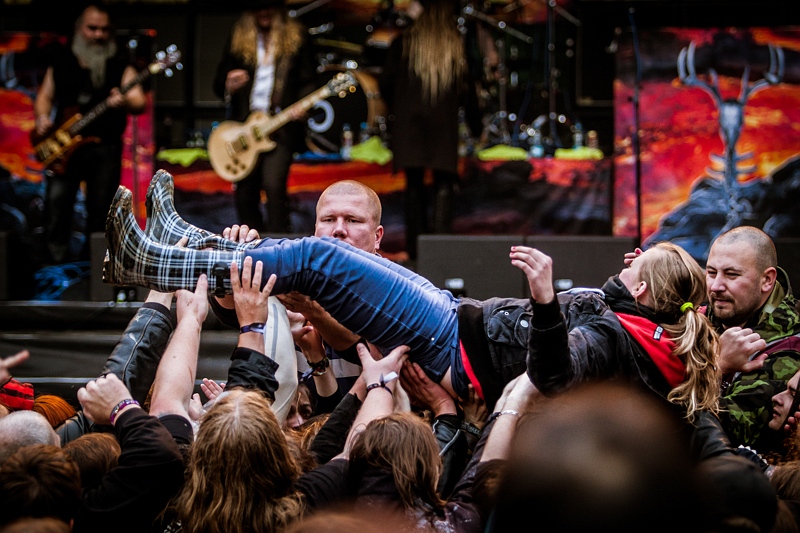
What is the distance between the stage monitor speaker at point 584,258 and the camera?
5.51m

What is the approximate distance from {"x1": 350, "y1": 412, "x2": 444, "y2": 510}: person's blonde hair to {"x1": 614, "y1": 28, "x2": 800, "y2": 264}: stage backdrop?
464 cm

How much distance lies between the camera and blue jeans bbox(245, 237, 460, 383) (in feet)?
10.00

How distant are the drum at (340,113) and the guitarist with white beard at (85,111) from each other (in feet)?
4.51

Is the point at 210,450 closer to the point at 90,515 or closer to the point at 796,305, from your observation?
the point at 90,515

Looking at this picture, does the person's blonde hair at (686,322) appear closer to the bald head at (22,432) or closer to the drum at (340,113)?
the bald head at (22,432)

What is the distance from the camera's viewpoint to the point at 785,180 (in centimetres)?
665

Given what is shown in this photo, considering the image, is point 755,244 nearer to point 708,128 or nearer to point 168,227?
point 168,227

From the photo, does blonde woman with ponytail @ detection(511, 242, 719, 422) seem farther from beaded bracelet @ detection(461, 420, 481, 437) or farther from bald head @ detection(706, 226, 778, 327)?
bald head @ detection(706, 226, 778, 327)

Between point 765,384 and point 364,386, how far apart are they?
1526 mm

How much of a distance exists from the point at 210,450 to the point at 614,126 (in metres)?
5.29

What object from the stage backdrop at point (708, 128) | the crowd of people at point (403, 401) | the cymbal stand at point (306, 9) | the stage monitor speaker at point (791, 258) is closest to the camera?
the crowd of people at point (403, 401)

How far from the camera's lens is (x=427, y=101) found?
643 cm

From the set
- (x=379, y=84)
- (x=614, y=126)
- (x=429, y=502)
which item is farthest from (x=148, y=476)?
(x=614, y=126)

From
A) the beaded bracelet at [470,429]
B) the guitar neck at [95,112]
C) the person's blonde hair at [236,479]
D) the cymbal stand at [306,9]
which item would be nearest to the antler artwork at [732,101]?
the cymbal stand at [306,9]
